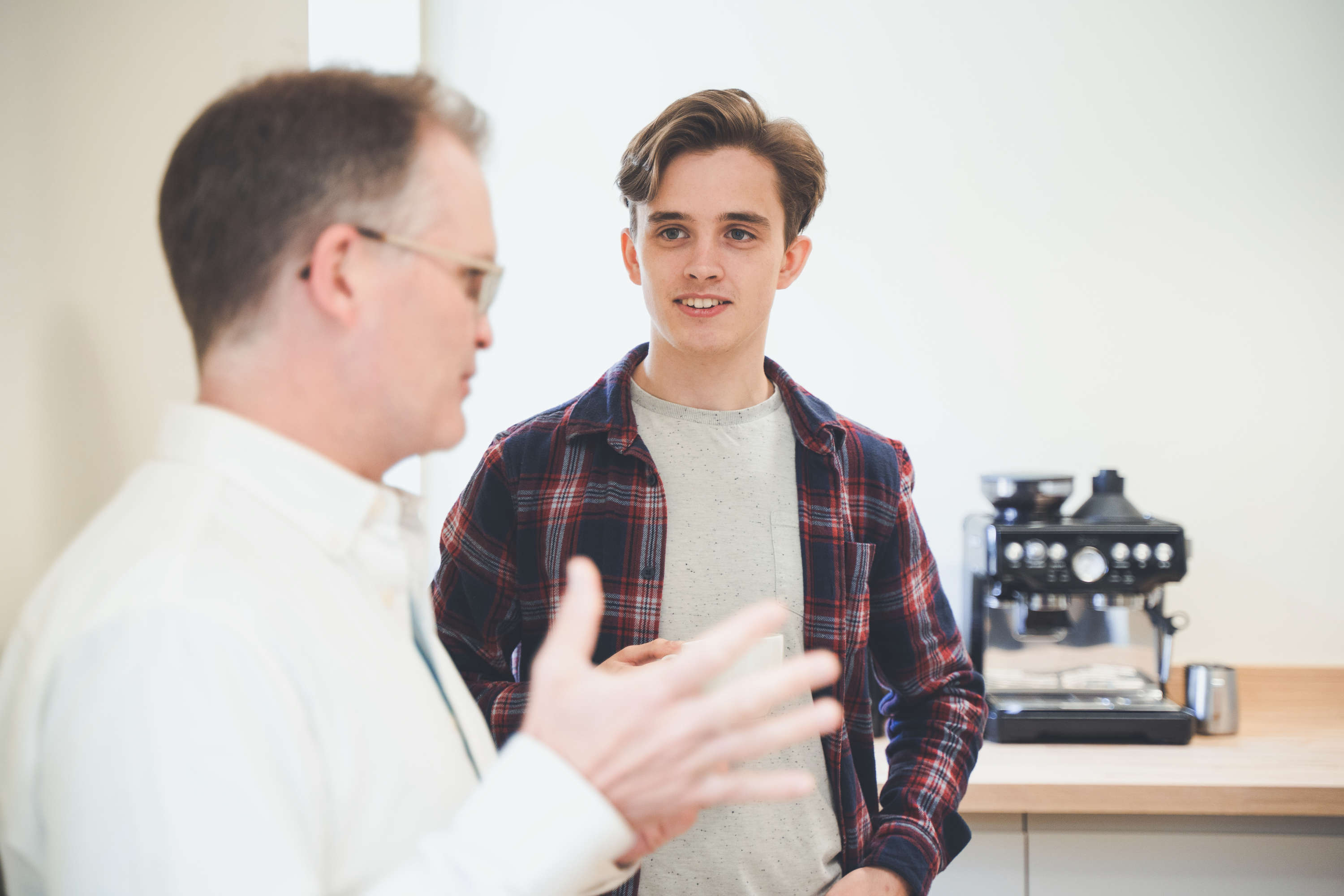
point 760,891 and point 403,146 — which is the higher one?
point 403,146

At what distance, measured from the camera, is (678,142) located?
4.80 ft

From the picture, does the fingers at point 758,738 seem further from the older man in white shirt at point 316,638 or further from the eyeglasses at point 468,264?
the eyeglasses at point 468,264

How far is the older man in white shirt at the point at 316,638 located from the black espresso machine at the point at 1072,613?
1.66 m

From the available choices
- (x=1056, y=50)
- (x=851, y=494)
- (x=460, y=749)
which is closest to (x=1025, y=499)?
(x=851, y=494)

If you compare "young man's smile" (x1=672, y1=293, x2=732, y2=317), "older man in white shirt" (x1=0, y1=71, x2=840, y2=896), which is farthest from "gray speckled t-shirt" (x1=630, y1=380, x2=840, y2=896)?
"older man in white shirt" (x1=0, y1=71, x2=840, y2=896)

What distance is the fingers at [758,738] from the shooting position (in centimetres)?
59

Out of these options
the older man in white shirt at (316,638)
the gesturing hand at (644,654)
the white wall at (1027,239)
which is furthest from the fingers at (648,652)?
the white wall at (1027,239)

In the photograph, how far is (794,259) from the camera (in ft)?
5.24

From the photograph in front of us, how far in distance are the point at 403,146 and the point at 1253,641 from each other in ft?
8.46

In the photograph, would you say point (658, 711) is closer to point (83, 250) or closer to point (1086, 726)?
point (83, 250)

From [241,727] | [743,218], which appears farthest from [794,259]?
[241,727]

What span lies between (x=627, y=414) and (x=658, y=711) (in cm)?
89

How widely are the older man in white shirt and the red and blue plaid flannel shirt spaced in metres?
0.59

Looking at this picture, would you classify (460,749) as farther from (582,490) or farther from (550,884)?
(582,490)
